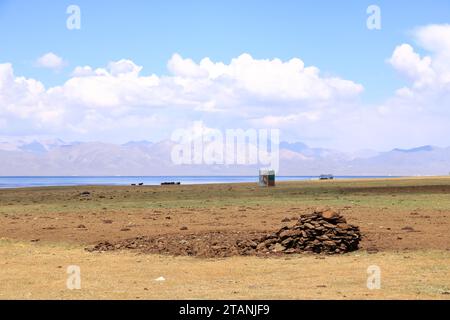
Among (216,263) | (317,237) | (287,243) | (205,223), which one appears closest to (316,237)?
(317,237)

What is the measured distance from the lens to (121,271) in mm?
21578

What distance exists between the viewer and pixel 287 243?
25.8 m

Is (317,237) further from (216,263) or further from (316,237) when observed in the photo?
(216,263)

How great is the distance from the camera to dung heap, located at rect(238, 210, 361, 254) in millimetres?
25422

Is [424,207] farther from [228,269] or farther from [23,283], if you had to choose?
[23,283]

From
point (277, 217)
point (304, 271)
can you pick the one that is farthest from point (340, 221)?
point (277, 217)

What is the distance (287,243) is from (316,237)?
1.13m

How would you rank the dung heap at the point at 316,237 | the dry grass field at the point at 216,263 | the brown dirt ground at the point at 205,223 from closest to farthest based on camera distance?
the dry grass field at the point at 216,263, the dung heap at the point at 316,237, the brown dirt ground at the point at 205,223

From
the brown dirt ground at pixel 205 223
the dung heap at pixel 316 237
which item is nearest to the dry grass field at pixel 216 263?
the brown dirt ground at pixel 205 223

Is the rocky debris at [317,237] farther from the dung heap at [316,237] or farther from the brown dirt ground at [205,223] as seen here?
the brown dirt ground at [205,223]

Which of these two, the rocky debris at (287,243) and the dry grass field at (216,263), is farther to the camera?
the rocky debris at (287,243)

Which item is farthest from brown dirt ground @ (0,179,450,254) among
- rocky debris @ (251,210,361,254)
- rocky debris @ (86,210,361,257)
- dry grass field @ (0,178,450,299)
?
rocky debris @ (86,210,361,257)

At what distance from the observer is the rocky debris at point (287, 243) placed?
83.4ft

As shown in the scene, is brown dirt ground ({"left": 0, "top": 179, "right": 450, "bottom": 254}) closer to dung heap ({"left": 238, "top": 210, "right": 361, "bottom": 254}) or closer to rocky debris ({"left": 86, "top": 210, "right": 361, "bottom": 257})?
dung heap ({"left": 238, "top": 210, "right": 361, "bottom": 254})
